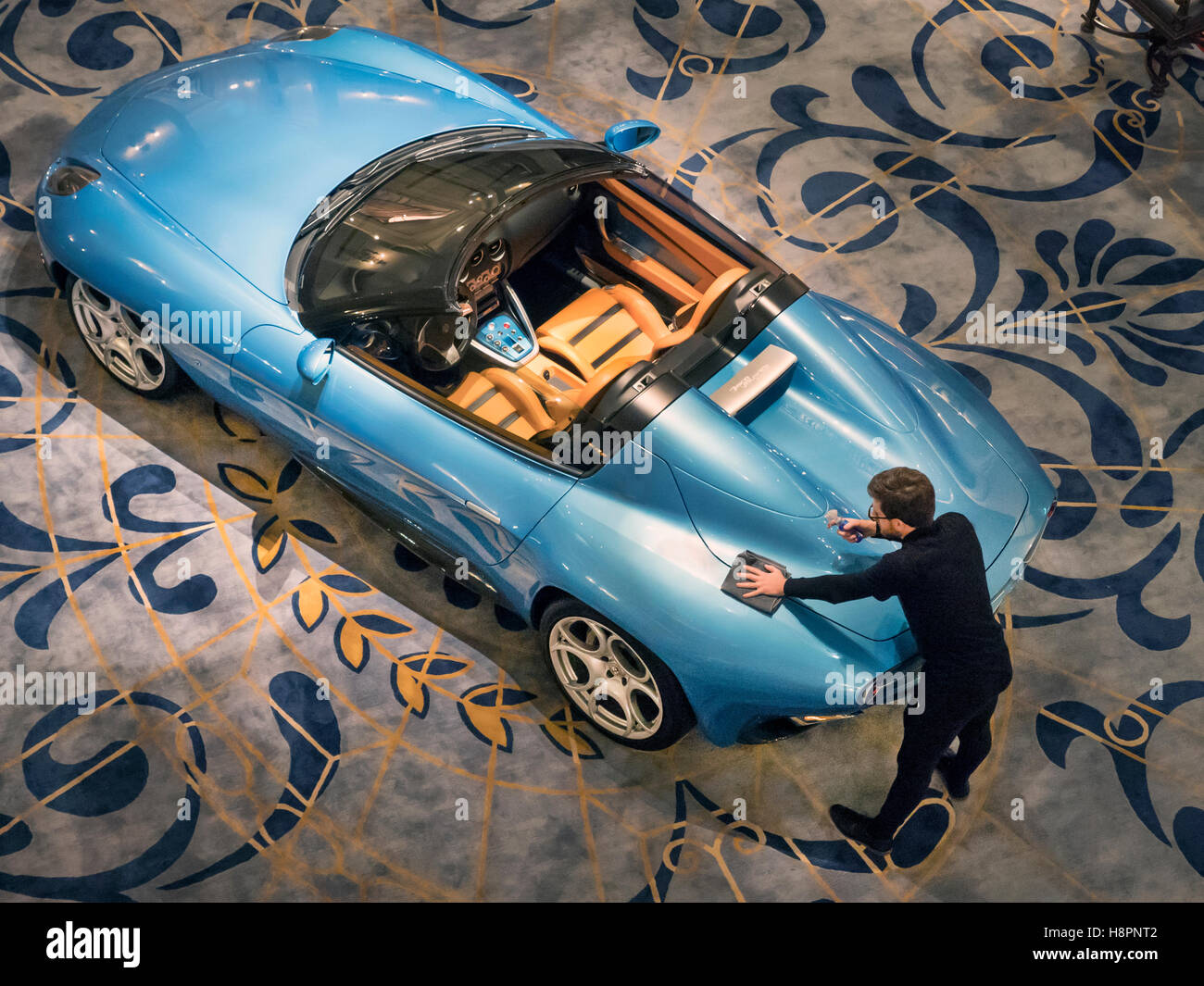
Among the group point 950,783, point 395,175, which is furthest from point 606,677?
point 395,175

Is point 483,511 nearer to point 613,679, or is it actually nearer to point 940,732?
point 613,679

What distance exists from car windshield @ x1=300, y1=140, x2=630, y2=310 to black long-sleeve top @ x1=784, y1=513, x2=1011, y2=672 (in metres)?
1.68

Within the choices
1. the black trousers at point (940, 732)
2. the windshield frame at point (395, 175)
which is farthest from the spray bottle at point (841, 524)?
the windshield frame at point (395, 175)

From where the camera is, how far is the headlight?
4.71 metres

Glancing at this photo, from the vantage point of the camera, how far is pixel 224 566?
15.5ft

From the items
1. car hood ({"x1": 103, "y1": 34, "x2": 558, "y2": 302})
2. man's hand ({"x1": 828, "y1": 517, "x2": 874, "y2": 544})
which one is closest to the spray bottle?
man's hand ({"x1": 828, "y1": 517, "x2": 874, "y2": 544})

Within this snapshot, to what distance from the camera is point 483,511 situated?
4.11 m

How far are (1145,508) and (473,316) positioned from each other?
2.96m

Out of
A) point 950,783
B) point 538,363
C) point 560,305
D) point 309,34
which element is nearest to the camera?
point 950,783

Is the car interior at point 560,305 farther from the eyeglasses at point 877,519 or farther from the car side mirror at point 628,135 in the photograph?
the eyeglasses at point 877,519

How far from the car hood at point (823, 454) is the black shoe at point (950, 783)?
786mm

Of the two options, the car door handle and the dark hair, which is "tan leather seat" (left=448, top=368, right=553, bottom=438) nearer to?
the car door handle

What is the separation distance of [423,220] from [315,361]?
0.63m

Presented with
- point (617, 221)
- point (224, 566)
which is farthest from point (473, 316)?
point (224, 566)
